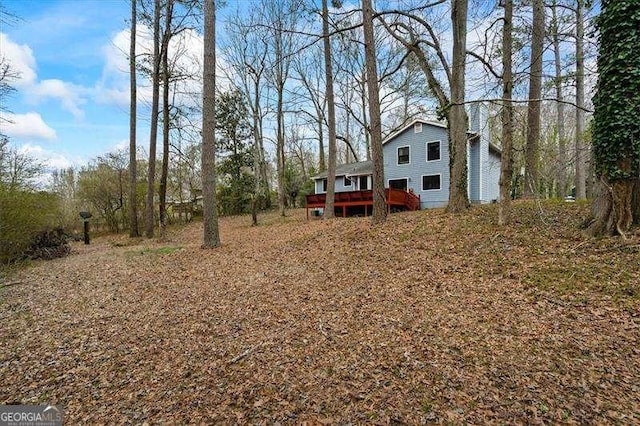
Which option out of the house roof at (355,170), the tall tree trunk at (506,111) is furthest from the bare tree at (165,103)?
the tall tree trunk at (506,111)

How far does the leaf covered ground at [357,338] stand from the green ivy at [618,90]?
118 cm

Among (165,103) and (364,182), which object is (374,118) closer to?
(165,103)

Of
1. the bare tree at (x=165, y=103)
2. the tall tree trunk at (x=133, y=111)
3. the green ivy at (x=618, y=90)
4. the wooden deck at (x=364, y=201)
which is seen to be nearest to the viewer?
the green ivy at (x=618, y=90)

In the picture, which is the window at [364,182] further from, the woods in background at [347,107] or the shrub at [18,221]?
the shrub at [18,221]

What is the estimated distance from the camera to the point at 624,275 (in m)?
3.88

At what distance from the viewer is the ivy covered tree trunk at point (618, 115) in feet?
14.5

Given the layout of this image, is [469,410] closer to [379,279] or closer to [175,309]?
[379,279]

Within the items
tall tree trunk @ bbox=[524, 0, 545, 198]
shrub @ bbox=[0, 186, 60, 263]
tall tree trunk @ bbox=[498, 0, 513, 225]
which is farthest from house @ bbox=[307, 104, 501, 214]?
shrub @ bbox=[0, 186, 60, 263]

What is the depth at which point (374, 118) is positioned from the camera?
8203 millimetres

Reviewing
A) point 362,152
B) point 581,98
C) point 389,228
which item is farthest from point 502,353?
point 362,152

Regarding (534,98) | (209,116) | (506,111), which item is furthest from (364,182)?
(506,111)

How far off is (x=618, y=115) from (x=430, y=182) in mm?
12651

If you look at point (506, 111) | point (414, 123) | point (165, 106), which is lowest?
point (506, 111)

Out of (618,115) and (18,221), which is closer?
(618,115)
